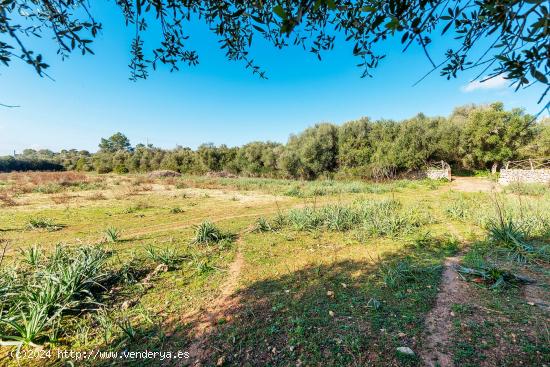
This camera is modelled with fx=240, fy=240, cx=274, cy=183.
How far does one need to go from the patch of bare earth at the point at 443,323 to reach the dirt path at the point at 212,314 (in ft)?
7.90

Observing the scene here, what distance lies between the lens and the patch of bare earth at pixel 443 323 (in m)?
2.46

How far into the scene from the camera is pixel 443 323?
2967mm

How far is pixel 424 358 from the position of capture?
8.05 feet

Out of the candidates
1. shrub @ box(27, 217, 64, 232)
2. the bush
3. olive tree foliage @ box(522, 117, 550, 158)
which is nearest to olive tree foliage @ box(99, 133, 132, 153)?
the bush

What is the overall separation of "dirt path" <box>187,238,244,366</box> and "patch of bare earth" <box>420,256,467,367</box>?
2.41 metres

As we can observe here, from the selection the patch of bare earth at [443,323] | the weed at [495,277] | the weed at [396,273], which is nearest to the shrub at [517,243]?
the weed at [495,277]

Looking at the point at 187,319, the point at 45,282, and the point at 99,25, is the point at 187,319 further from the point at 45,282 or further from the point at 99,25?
the point at 99,25

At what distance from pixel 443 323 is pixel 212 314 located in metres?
3.03

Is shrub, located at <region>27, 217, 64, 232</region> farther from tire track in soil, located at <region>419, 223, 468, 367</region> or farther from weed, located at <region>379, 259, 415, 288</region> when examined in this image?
tire track in soil, located at <region>419, 223, 468, 367</region>

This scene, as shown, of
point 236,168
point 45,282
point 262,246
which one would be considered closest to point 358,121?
point 236,168

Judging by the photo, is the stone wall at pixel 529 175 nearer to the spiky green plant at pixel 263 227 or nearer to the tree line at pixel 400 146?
the tree line at pixel 400 146

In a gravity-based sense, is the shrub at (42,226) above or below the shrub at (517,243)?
below

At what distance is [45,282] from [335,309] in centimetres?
435

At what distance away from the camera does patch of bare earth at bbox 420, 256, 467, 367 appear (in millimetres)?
2455
